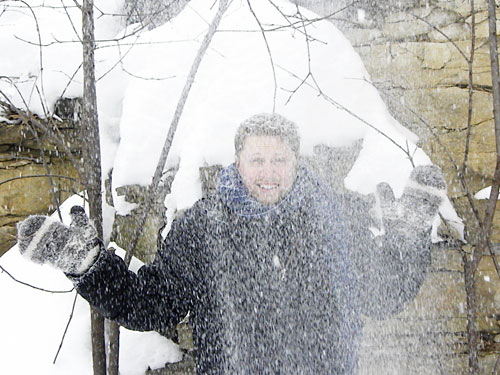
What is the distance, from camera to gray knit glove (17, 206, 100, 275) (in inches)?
61.8

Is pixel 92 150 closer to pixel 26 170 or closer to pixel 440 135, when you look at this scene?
pixel 26 170

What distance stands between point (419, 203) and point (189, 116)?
6.22 feet

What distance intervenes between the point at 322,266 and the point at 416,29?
8.22ft

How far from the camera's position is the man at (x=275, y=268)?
195 centimetres

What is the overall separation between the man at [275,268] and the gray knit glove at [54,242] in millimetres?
382

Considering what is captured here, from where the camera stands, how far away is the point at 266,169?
79.5 inches

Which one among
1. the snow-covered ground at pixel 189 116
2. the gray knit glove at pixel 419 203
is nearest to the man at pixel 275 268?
the gray knit glove at pixel 419 203

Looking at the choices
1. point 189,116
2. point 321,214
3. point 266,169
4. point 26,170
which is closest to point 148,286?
point 266,169

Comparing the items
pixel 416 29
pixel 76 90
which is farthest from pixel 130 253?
pixel 416 29

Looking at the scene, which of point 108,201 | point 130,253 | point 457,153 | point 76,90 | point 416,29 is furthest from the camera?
point 76,90

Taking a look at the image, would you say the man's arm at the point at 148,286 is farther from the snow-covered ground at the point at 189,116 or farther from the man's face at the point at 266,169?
the snow-covered ground at the point at 189,116

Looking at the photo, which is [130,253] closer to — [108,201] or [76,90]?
[108,201]

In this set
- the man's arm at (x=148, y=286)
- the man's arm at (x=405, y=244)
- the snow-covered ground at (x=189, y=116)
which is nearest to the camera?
the man's arm at (x=148, y=286)

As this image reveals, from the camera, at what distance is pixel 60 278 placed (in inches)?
121
